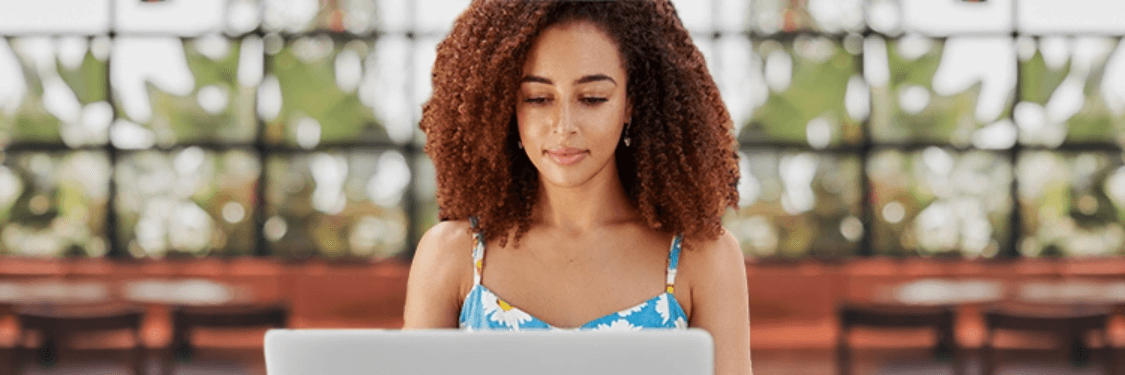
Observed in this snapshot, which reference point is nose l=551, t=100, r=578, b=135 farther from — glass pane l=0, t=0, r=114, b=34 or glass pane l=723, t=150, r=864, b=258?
glass pane l=0, t=0, r=114, b=34

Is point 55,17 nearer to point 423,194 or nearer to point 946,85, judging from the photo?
point 423,194

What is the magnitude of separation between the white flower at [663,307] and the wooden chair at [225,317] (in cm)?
426

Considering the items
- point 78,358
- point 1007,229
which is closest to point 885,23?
point 1007,229

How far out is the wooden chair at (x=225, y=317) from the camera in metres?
5.24

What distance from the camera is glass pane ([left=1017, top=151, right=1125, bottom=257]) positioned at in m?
6.69

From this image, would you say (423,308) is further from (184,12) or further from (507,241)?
(184,12)

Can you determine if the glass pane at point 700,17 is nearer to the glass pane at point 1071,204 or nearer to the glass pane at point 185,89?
the glass pane at point 1071,204

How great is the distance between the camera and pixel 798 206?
666 centimetres

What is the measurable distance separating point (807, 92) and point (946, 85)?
2.83 ft

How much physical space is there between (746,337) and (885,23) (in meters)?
5.70

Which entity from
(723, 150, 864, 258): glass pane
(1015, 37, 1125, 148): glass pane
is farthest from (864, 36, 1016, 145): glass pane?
(723, 150, 864, 258): glass pane

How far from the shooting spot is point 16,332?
6277 millimetres

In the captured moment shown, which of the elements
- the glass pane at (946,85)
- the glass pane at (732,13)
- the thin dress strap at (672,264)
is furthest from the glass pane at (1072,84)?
the thin dress strap at (672,264)

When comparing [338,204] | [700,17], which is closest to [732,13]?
[700,17]
